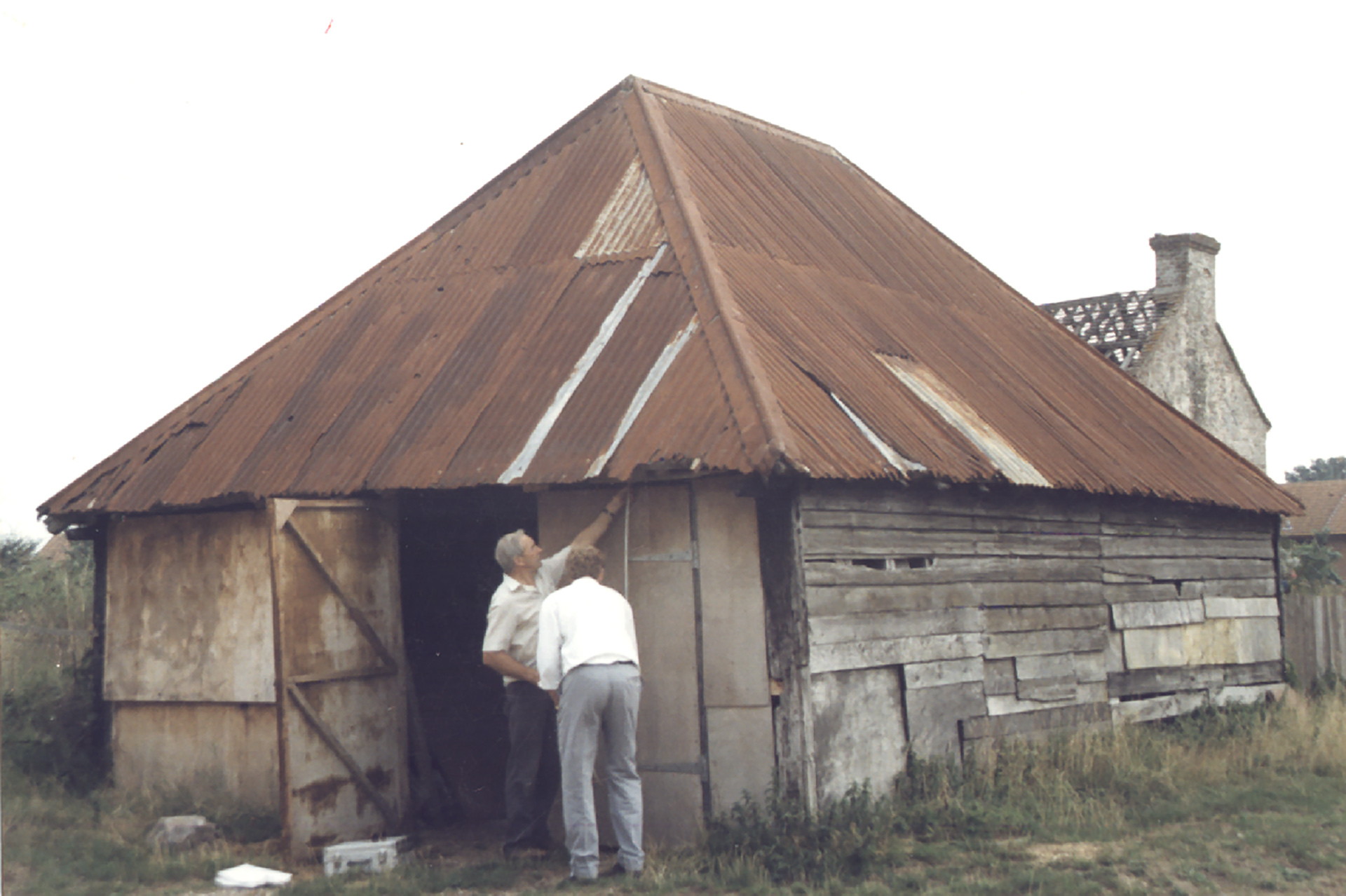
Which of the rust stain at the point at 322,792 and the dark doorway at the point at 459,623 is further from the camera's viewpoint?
the dark doorway at the point at 459,623

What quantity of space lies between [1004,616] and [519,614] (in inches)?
152

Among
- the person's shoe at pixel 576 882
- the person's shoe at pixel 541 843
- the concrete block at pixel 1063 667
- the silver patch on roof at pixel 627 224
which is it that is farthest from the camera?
the silver patch on roof at pixel 627 224

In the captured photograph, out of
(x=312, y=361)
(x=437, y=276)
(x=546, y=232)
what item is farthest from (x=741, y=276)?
(x=312, y=361)

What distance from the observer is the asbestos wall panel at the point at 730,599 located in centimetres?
770

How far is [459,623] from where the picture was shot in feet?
35.1

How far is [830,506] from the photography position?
8125 millimetres

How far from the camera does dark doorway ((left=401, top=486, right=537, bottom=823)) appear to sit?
396 inches

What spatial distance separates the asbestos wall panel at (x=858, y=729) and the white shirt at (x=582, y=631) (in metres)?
1.31

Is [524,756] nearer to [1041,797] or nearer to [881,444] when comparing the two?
[881,444]

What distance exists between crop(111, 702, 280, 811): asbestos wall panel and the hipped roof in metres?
1.55

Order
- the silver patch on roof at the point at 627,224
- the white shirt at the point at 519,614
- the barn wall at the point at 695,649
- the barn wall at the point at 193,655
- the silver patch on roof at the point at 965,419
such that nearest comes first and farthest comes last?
1. the white shirt at the point at 519,614
2. the barn wall at the point at 695,649
3. the silver patch on roof at the point at 965,419
4. the barn wall at the point at 193,655
5. the silver patch on roof at the point at 627,224

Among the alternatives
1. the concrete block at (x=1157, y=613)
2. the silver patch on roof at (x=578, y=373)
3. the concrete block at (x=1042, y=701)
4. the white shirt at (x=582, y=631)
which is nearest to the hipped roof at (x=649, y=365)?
the silver patch on roof at (x=578, y=373)

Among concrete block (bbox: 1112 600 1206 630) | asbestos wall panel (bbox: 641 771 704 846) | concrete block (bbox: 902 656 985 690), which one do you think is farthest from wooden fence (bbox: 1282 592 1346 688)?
asbestos wall panel (bbox: 641 771 704 846)

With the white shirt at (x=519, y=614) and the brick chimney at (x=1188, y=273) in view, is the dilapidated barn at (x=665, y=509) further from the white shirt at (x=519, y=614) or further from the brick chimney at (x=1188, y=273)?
the brick chimney at (x=1188, y=273)
